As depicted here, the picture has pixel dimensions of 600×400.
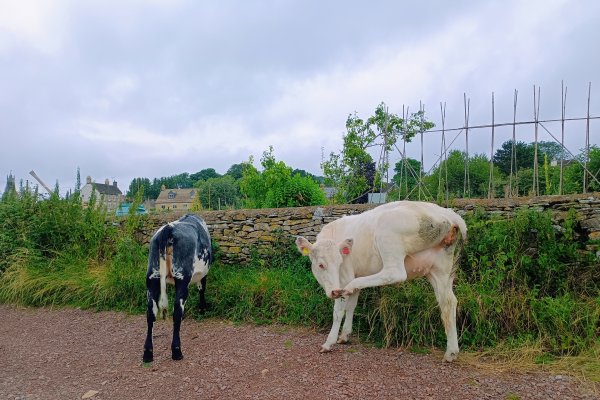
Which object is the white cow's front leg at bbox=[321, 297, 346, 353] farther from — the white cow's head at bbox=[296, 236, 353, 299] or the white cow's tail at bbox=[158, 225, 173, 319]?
the white cow's tail at bbox=[158, 225, 173, 319]

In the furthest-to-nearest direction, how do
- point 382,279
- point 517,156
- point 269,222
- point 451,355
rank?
point 517,156, point 269,222, point 451,355, point 382,279

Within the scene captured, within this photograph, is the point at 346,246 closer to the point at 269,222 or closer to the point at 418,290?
the point at 418,290

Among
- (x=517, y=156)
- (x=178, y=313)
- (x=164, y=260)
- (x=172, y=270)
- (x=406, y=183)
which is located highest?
(x=517, y=156)

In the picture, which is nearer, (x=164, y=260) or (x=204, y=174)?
(x=164, y=260)

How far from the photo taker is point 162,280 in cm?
498

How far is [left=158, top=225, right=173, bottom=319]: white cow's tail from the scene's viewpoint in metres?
4.93

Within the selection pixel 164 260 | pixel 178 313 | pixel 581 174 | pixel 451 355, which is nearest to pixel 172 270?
pixel 164 260

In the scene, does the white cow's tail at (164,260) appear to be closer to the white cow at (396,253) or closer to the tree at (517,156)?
the white cow at (396,253)

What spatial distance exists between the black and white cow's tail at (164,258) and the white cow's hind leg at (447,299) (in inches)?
119

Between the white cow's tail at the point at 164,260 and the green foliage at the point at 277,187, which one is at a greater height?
the green foliage at the point at 277,187

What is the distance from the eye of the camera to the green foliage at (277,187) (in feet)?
31.9

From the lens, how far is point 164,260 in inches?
199

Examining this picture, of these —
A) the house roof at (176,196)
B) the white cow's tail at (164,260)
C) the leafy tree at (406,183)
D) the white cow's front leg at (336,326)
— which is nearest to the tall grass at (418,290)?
the white cow's front leg at (336,326)

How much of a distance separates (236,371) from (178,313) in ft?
3.41
